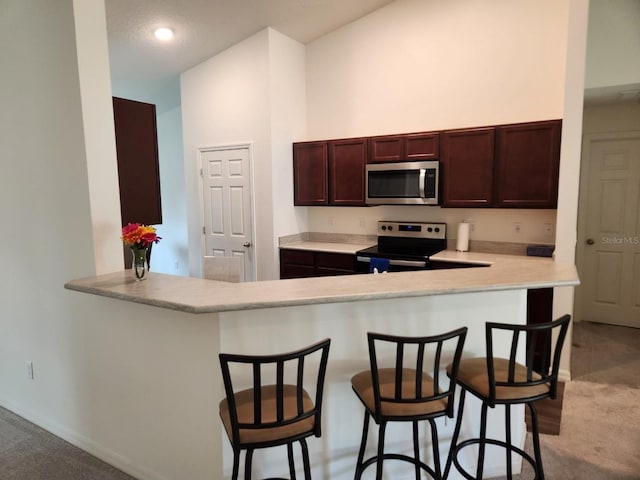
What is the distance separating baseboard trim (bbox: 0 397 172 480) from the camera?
85.7 inches

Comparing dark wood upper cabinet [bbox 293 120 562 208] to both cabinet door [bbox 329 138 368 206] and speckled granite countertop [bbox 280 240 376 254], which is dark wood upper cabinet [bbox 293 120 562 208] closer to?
cabinet door [bbox 329 138 368 206]

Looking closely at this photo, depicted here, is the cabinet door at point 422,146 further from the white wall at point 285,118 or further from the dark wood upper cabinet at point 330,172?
the white wall at point 285,118

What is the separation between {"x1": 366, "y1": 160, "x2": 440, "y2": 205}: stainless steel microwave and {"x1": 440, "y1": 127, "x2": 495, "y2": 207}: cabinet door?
0.34 ft

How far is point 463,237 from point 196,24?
332cm

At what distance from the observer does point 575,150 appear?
121 inches

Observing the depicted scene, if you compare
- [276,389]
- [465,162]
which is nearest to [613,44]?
[465,162]

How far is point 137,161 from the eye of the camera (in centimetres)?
284

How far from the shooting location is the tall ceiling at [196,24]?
3.60 meters

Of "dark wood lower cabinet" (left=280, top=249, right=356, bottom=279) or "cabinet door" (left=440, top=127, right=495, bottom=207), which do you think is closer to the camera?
"cabinet door" (left=440, top=127, right=495, bottom=207)

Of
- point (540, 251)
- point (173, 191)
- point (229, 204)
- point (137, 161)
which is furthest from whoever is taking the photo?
point (173, 191)

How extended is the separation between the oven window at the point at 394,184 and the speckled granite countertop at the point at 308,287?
1.88 meters

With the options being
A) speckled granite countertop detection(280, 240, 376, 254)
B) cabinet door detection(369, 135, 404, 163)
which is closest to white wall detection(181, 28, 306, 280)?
speckled granite countertop detection(280, 240, 376, 254)

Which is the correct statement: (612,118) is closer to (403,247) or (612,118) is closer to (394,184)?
(394,184)

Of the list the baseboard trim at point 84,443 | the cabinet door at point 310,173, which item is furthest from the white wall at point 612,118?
the baseboard trim at point 84,443
